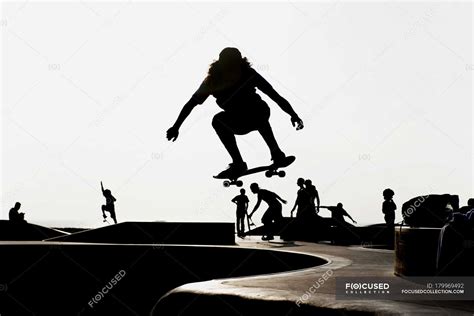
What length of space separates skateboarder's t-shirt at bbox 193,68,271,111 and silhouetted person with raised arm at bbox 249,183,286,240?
11.2m

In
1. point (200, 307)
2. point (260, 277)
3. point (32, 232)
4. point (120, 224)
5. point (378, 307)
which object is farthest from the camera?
point (32, 232)

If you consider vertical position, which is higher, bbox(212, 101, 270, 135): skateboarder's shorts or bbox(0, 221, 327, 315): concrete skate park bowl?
bbox(212, 101, 270, 135): skateboarder's shorts

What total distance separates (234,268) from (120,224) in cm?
588

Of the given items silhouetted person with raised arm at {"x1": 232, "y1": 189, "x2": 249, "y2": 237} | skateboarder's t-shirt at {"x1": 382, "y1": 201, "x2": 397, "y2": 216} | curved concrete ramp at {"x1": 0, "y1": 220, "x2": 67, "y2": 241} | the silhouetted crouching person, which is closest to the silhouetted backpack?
the silhouetted crouching person

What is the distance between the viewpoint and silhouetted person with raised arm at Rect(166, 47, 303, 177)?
8734 millimetres

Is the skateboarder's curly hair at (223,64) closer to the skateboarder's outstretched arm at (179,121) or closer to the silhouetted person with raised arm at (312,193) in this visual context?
the skateboarder's outstretched arm at (179,121)

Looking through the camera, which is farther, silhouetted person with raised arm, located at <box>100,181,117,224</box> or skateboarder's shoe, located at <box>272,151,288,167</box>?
silhouetted person with raised arm, located at <box>100,181,117,224</box>

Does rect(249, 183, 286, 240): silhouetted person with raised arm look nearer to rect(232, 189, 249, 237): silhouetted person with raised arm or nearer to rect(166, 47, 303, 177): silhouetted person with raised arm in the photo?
rect(232, 189, 249, 237): silhouetted person with raised arm

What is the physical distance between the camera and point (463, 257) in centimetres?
884

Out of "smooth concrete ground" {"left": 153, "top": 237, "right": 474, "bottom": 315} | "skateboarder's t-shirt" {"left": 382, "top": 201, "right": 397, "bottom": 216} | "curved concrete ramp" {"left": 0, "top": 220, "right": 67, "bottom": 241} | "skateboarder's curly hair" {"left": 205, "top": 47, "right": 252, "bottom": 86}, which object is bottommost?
"curved concrete ramp" {"left": 0, "top": 220, "right": 67, "bottom": 241}

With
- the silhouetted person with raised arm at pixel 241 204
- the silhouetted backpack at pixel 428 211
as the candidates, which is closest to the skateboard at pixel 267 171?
the silhouetted backpack at pixel 428 211

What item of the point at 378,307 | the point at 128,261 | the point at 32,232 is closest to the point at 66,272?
the point at 128,261

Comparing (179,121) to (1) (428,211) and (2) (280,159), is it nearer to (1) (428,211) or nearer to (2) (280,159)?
(2) (280,159)

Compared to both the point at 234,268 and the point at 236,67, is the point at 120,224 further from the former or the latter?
the point at 236,67
